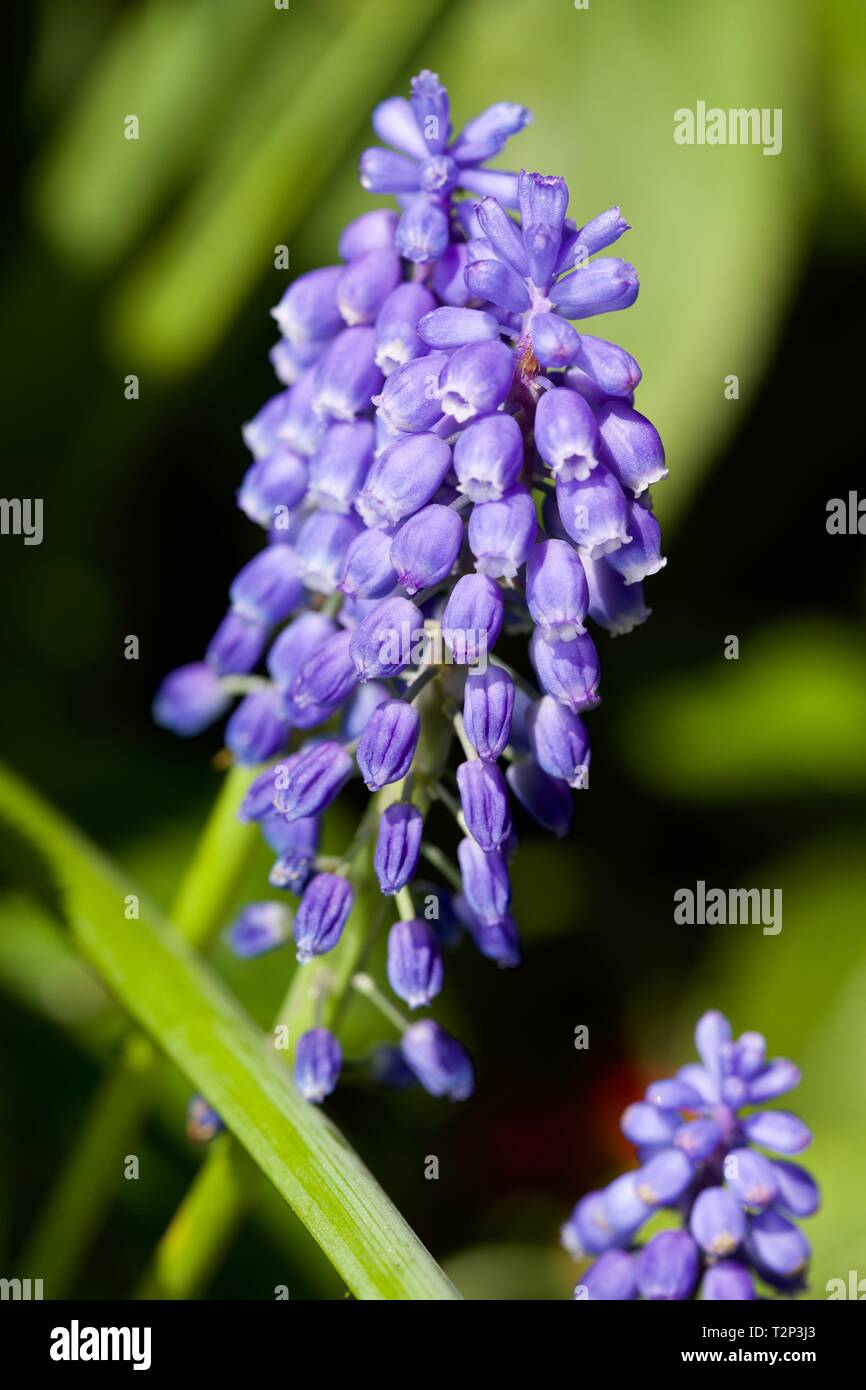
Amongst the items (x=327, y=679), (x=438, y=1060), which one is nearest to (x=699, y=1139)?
(x=438, y=1060)

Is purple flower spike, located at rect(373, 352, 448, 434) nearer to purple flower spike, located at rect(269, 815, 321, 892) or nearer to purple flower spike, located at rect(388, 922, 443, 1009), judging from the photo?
purple flower spike, located at rect(269, 815, 321, 892)

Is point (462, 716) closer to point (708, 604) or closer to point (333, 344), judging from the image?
point (333, 344)

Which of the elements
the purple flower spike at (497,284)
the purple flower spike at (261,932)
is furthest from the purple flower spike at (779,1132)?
the purple flower spike at (497,284)

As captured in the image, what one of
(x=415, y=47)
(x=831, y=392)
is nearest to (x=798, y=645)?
(x=831, y=392)

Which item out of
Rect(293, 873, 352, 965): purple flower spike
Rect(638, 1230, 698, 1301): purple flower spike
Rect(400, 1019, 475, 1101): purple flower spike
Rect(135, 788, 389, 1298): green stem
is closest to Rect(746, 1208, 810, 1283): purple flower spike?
Rect(638, 1230, 698, 1301): purple flower spike

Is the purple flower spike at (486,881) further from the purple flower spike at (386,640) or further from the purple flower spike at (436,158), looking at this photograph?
the purple flower spike at (436,158)
